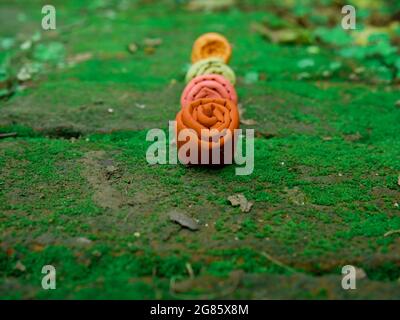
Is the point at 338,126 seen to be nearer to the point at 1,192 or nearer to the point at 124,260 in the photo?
the point at 124,260

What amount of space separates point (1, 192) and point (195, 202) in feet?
3.01

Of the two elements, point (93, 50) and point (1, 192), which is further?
point (93, 50)

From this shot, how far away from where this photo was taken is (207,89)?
2.88 m

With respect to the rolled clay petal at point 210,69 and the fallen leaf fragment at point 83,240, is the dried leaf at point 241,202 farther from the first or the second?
the rolled clay petal at point 210,69

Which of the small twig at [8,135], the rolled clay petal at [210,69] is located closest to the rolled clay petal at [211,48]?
the rolled clay petal at [210,69]

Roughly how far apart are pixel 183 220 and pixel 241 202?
11.9 inches

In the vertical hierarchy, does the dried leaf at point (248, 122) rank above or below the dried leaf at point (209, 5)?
below

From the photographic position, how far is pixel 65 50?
4.40 meters

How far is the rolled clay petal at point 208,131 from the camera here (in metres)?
2.43

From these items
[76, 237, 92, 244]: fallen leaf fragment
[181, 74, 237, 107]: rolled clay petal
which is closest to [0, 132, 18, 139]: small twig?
[181, 74, 237, 107]: rolled clay petal

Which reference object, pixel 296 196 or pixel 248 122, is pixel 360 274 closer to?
pixel 296 196

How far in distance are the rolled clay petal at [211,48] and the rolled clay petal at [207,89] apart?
721 mm

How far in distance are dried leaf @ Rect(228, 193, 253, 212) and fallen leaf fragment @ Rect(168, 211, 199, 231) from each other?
0.75 feet
